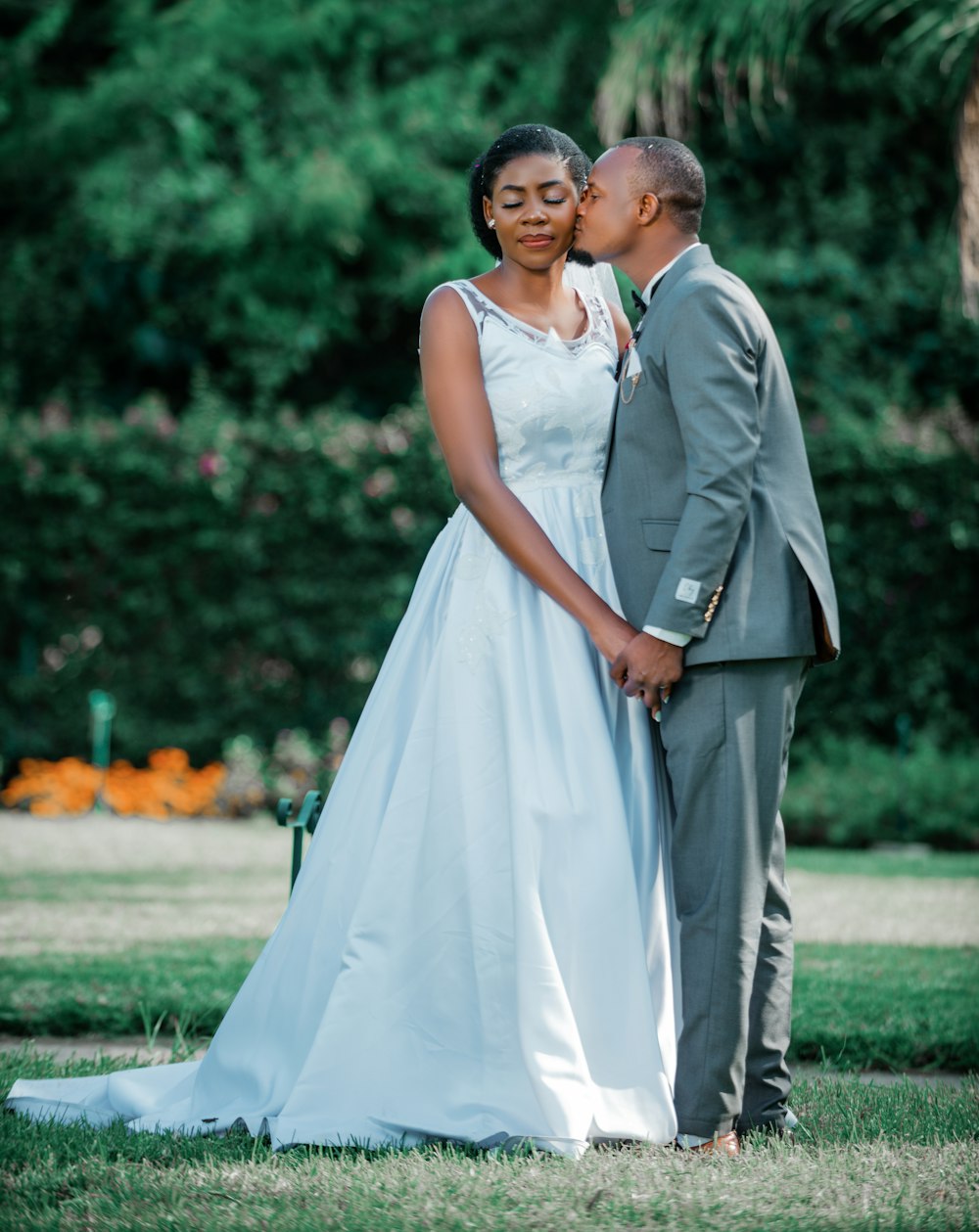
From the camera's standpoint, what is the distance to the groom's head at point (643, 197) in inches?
132

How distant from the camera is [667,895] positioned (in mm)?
3424

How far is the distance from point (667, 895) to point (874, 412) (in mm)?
9116

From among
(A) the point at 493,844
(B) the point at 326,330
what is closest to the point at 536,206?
(A) the point at 493,844

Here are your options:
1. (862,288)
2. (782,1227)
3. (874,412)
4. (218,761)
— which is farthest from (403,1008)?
(862,288)

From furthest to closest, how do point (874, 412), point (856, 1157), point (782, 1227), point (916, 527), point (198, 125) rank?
point (198, 125) < point (874, 412) < point (916, 527) < point (856, 1157) < point (782, 1227)

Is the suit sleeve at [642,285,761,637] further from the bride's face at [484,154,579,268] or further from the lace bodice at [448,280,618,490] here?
the bride's face at [484,154,579,268]

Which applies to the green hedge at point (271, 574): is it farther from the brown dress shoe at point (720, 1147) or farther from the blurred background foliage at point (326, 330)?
the brown dress shoe at point (720, 1147)

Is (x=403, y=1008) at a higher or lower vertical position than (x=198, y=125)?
lower

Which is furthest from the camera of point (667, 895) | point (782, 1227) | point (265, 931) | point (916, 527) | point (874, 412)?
point (874, 412)

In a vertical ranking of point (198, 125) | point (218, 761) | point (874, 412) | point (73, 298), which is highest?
point (198, 125)

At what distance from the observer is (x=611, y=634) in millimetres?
3299

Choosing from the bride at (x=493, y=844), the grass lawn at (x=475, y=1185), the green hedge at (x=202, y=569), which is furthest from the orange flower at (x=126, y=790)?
the grass lawn at (x=475, y=1185)

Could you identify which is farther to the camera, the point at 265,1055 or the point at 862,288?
the point at 862,288

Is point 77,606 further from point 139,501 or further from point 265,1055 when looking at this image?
point 265,1055
